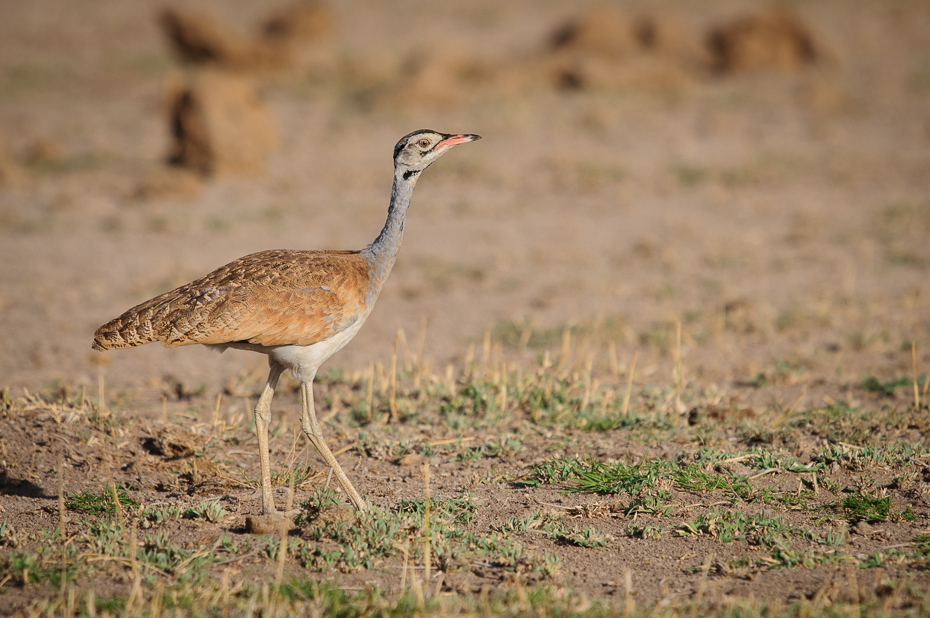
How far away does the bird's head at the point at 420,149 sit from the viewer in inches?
167

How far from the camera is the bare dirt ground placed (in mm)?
3900

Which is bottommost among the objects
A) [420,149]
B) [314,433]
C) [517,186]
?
[314,433]

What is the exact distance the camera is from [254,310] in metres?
3.86

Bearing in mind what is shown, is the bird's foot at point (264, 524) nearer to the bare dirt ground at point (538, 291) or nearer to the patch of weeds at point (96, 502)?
the bare dirt ground at point (538, 291)

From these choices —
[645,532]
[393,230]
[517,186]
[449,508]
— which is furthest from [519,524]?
[517,186]

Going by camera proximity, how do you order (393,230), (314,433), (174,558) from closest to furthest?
(174,558), (314,433), (393,230)

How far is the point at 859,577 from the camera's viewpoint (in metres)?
3.35

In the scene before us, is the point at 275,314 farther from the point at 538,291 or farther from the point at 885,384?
the point at 538,291

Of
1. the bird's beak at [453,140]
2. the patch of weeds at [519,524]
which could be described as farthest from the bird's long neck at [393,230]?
the patch of weeds at [519,524]

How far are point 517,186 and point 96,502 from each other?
29.7 ft

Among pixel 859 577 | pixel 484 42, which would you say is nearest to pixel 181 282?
pixel 859 577

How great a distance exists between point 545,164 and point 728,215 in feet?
10.4

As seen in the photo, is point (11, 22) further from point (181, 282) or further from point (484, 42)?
point (181, 282)

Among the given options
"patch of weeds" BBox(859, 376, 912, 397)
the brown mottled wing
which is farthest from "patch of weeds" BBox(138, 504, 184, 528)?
"patch of weeds" BBox(859, 376, 912, 397)
